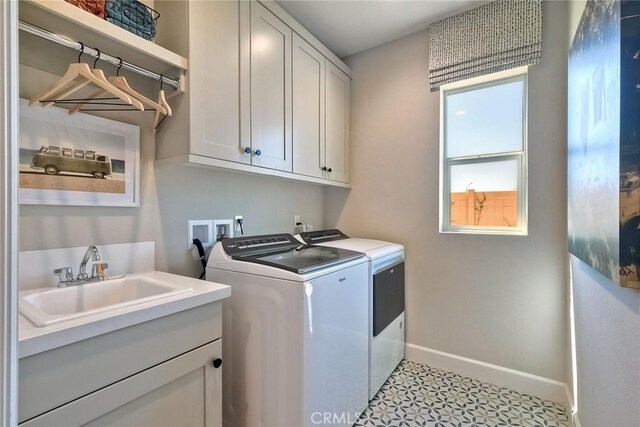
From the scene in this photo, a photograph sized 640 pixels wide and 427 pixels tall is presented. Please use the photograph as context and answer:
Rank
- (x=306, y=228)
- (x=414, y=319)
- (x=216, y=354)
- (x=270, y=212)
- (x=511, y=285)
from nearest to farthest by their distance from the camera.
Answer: (x=216, y=354) → (x=511, y=285) → (x=270, y=212) → (x=414, y=319) → (x=306, y=228)

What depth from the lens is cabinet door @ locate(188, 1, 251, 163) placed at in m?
1.35

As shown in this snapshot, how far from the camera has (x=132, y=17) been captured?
1226 millimetres

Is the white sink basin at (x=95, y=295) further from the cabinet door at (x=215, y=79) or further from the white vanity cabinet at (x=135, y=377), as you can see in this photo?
the cabinet door at (x=215, y=79)

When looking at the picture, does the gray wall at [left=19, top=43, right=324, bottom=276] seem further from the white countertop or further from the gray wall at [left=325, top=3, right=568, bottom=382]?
the gray wall at [left=325, top=3, right=568, bottom=382]

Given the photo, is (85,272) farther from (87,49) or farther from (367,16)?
(367,16)

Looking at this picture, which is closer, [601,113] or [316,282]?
[601,113]

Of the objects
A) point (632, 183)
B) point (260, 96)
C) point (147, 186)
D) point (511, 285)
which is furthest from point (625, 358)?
point (147, 186)

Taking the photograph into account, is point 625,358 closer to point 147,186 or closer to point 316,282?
point 316,282

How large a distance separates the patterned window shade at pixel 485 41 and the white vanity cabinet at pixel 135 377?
2274mm

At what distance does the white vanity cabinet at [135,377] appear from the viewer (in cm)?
76

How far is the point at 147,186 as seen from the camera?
4.90ft

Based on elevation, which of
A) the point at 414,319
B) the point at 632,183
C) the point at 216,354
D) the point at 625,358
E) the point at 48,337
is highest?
the point at 632,183

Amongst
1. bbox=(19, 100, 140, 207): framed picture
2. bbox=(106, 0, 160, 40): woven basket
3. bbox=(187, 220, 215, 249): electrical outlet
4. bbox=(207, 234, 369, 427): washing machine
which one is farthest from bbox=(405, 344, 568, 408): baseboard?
bbox=(106, 0, 160, 40): woven basket

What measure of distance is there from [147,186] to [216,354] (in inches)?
36.2
